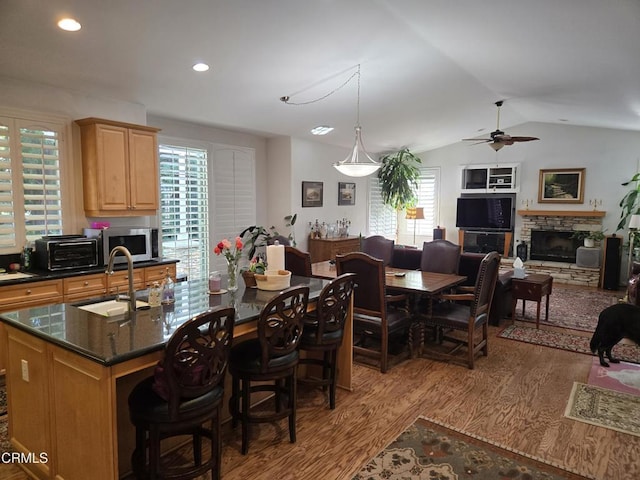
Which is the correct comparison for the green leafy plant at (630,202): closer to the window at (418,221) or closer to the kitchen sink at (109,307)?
the window at (418,221)

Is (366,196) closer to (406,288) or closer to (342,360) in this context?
(406,288)

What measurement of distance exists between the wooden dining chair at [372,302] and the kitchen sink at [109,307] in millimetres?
1874

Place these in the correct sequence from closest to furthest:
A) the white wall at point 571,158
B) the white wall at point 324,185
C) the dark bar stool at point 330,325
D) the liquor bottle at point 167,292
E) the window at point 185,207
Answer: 1. the liquor bottle at point 167,292
2. the dark bar stool at point 330,325
3. the window at point 185,207
4. the white wall at point 324,185
5. the white wall at point 571,158

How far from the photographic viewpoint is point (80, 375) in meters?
2.00

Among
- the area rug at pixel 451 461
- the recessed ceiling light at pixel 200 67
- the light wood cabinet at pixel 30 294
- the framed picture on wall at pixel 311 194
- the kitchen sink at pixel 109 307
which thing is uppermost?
the recessed ceiling light at pixel 200 67

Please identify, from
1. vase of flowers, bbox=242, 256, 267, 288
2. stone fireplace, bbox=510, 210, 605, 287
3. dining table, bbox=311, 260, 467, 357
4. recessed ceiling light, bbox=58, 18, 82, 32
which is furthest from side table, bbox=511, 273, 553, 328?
recessed ceiling light, bbox=58, 18, 82, 32

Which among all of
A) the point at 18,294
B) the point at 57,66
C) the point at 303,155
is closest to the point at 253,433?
the point at 18,294

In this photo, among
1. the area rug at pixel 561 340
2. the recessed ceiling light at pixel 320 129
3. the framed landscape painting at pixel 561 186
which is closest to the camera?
the area rug at pixel 561 340

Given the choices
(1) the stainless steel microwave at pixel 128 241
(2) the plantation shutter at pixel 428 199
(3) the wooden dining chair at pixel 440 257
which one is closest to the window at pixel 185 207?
(1) the stainless steel microwave at pixel 128 241

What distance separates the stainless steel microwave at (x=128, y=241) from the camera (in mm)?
4344

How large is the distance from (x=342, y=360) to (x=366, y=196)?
6.16 meters

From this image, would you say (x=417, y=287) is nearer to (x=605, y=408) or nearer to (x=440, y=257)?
(x=440, y=257)

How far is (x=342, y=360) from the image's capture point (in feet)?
11.7

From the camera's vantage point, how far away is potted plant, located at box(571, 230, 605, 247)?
26.4 ft
